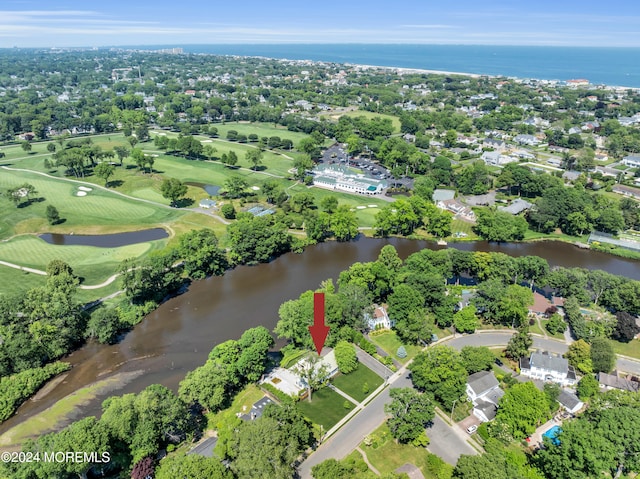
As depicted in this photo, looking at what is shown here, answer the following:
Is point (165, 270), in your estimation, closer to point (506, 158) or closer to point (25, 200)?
point (25, 200)

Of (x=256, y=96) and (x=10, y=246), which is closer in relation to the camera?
(x=10, y=246)

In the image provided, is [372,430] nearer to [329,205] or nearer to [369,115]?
[329,205]

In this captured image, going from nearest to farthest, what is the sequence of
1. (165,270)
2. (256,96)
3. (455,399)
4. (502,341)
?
(455,399) < (502,341) < (165,270) < (256,96)

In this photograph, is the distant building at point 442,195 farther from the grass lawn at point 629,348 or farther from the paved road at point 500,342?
the grass lawn at point 629,348

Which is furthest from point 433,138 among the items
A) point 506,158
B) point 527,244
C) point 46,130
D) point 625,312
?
point 46,130

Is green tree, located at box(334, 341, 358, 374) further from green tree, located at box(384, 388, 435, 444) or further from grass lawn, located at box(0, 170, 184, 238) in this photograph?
grass lawn, located at box(0, 170, 184, 238)

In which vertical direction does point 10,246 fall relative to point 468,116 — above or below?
below

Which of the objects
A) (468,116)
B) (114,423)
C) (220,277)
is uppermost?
(468,116)
